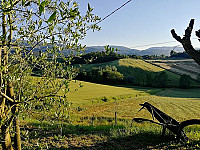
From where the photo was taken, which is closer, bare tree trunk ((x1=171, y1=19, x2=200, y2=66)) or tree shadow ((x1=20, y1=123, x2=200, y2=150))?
bare tree trunk ((x1=171, y1=19, x2=200, y2=66))

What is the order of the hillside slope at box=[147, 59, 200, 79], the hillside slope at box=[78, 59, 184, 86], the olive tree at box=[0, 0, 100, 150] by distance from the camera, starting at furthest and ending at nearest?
the hillside slope at box=[147, 59, 200, 79]
the hillside slope at box=[78, 59, 184, 86]
the olive tree at box=[0, 0, 100, 150]

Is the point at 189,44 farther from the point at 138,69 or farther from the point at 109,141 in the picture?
the point at 138,69

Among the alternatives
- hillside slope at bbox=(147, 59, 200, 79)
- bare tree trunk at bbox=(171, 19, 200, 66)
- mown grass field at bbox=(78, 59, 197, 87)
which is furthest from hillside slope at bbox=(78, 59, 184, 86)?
bare tree trunk at bbox=(171, 19, 200, 66)

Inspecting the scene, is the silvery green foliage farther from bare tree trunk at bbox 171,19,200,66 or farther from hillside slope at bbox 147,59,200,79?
hillside slope at bbox 147,59,200,79

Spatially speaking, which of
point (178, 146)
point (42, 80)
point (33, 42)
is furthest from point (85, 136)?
point (33, 42)

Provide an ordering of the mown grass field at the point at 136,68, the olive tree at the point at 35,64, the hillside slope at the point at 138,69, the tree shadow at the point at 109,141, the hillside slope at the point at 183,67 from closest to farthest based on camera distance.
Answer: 1. the olive tree at the point at 35,64
2. the tree shadow at the point at 109,141
3. the mown grass field at the point at 136,68
4. the hillside slope at the point at 138,69
5. the hillside slope at the point at 183,67

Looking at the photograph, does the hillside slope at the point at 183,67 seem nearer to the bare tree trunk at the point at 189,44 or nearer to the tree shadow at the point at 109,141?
the tree shadow at the point at 109,141

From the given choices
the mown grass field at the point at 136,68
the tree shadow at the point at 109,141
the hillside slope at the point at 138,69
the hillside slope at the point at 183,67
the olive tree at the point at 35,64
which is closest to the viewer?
the olive tree at the point at 35,64

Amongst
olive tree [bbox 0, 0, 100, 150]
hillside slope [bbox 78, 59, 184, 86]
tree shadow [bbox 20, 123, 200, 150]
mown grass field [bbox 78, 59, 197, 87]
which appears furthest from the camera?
hillside slope [bbox 78, 59, 184, 86]

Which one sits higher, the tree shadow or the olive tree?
the olive tree

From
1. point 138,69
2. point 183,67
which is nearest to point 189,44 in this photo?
point 138,69

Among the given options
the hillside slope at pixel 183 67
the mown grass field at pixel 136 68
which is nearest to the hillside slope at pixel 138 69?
the mown grass field at pixel 136 68

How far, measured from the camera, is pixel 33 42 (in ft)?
15.0

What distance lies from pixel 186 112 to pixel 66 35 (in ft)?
159
